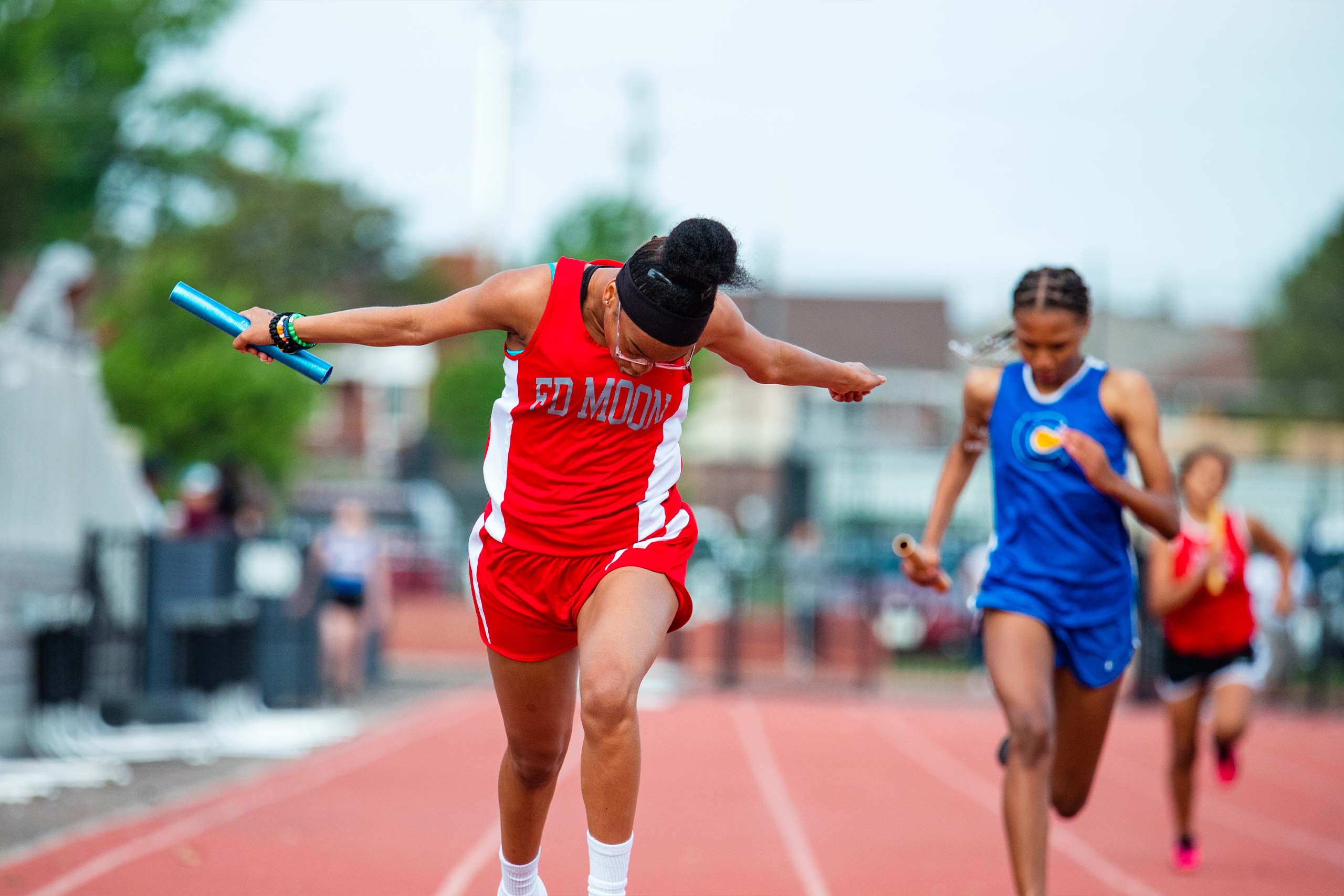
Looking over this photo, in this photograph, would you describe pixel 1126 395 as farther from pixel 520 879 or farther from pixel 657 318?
pixel 520 879

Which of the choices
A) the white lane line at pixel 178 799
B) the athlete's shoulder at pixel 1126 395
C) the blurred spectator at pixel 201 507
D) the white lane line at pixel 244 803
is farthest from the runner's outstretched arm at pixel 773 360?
the blurred spectator at pixel 201 507

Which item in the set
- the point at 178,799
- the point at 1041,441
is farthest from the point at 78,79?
the point at 1041,441

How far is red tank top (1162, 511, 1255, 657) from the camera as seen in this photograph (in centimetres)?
722

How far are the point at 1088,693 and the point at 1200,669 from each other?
2412 mm

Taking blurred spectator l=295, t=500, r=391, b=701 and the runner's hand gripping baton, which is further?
blurred spectator l=295, t=500, r=391, b=701

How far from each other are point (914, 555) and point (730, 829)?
3512 millimetres

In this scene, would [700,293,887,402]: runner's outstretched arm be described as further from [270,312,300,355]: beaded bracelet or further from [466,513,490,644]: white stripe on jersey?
[270,312,300,355]: beaded bracelet

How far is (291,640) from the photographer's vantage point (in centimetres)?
1342

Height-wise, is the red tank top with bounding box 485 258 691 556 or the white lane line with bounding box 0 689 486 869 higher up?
the red tank top with bounding box 485 258 691 556

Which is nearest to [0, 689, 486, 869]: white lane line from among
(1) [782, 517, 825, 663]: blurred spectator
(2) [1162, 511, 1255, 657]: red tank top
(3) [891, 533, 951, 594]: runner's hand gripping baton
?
(3) [891, 533, 951, 594]: runner's hand gripping baton

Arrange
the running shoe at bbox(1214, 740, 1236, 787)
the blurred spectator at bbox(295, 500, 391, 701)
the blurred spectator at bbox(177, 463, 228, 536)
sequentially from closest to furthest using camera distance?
the running shoe at bbox(1214, 740, 1236, 787) < the blurred spectator at bbox(177, 463, 228, 536) < the blurred spectator at bbox(295, 500, 391, 701)

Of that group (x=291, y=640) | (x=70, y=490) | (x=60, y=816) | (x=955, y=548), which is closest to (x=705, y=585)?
(x=955, y=548)

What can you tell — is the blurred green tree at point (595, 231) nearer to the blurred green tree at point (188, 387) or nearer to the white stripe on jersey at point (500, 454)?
the blurred green tree at point (188, 387)

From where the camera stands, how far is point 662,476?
445 centimetres
